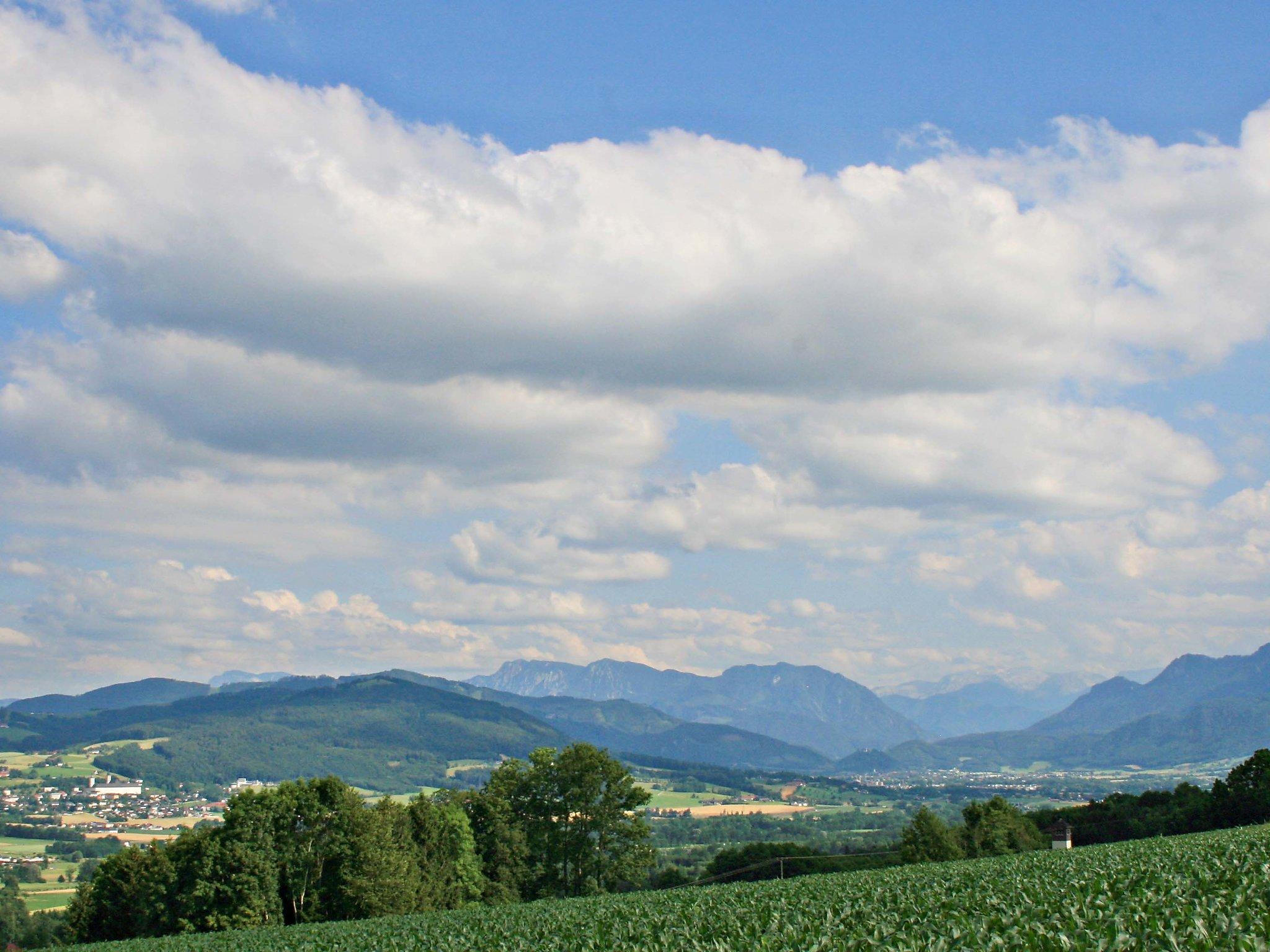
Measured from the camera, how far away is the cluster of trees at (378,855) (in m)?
71.1

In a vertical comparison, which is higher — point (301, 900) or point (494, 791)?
point (494, 791)


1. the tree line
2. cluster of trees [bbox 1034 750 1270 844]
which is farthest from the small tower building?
cluster of trees [bbox 1034 750 1270 844]

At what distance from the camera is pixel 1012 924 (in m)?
17.7

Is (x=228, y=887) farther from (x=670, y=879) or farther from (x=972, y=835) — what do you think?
(x=972, y=835)

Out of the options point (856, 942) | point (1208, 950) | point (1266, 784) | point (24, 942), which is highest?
point (1208, 950)

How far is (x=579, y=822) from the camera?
8806 cm

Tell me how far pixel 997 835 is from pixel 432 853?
55.2 metres

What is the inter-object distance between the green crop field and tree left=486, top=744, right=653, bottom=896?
39.2m

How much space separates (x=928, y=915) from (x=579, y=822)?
70131 millimetres

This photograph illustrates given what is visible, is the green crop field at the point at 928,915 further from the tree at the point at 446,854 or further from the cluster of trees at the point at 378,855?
the tree at the point at 446,854

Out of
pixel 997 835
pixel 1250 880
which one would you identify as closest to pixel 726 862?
pixel 997 835

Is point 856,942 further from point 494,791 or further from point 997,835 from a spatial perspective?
point 997,835

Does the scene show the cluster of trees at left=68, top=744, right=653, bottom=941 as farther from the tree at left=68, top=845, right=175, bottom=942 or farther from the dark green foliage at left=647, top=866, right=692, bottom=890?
the dark green foliage at left=647, top=866, right=692, bottom=890

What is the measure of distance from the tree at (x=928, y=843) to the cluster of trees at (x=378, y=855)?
24.4 meters
